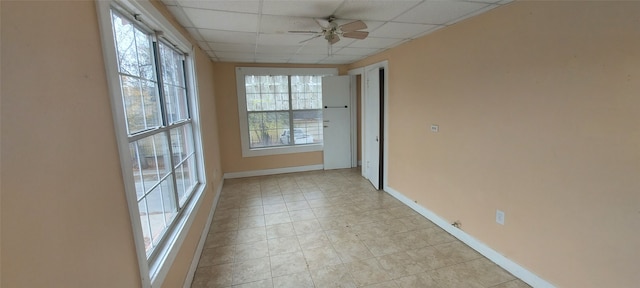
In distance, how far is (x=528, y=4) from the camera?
187 centimetres

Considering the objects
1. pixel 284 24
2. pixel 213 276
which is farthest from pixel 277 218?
pixel 284 24

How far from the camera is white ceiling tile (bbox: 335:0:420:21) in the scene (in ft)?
6.37

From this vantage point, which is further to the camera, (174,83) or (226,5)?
(174,83)

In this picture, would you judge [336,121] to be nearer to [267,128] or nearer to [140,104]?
[267,128]

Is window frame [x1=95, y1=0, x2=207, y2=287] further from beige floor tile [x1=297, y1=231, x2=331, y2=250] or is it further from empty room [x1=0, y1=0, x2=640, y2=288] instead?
beige floor tile [x1=297, y1=231, x2=331, y2=250]

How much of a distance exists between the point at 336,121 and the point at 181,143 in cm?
316

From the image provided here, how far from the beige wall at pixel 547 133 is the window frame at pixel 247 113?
2508mm

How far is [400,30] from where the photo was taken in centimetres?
267

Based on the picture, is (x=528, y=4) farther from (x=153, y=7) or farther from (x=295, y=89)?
(x=295, y=89)

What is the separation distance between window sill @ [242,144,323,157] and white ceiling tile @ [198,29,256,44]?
239 centimetres

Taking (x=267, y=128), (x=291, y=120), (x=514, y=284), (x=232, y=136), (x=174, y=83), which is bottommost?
(x=514, y=284)

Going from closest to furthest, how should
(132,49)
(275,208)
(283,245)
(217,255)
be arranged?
(132,49)
(217,255)
(283,245)
(275,208)

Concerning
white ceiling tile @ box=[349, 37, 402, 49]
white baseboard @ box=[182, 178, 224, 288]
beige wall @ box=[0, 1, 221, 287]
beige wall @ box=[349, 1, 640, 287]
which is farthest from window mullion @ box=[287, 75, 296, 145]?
beige wall @ box=[0, 1, 221, 287]

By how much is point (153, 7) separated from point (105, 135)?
1.02m
